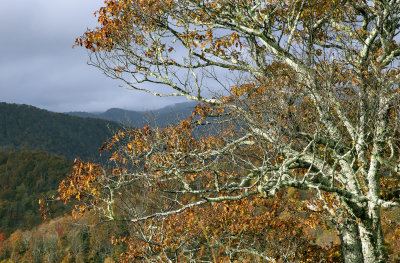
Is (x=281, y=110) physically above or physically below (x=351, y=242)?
above

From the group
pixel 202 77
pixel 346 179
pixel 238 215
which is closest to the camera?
pixel 346 179

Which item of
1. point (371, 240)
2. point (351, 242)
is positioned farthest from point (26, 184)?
point (371, 240)

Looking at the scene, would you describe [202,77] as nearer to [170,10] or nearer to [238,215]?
[170,10]

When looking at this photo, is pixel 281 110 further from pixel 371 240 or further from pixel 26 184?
pixel 26 184

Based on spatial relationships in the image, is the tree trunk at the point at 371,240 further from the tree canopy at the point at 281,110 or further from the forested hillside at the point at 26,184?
the forested hillside at the point at 26,184

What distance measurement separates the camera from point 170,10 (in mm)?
10227

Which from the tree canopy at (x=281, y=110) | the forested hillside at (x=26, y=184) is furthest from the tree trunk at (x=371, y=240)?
the forested hillside at (x=26, y=184)

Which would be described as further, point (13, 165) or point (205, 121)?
point (13, 165)

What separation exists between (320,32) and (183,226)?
447 inches

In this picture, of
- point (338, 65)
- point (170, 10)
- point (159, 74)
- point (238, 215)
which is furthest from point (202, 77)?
point (238, 215)

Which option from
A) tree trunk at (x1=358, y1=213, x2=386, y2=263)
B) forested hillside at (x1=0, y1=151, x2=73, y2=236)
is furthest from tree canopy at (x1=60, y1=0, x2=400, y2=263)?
forested hillside at (x1=0, y1=151, x2=73, y2=236)

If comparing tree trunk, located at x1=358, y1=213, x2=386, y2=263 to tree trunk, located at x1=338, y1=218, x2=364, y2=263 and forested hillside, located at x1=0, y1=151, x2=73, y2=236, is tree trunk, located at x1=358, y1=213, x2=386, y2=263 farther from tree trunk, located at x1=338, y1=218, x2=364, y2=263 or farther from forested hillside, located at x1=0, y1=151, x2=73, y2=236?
forested hillside, located at x1=0, y1=151, x2=73, y2=236

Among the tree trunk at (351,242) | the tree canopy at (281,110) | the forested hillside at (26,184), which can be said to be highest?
the tree canopy at (281,110)

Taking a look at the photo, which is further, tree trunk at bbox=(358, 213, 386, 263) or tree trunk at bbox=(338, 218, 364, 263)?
tree trunk at bbox=(338, 218, 364, 263)
